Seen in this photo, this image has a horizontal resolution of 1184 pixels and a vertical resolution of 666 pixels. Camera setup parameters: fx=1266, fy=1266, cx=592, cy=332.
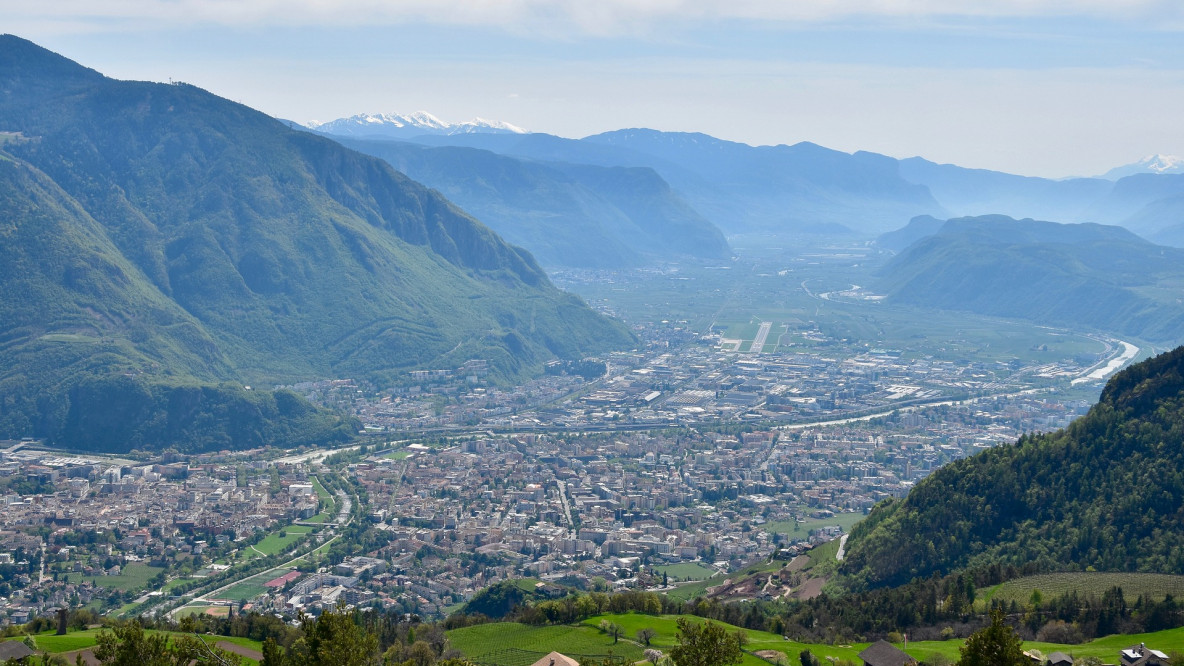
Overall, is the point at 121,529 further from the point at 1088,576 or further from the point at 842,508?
the point at 1088,576

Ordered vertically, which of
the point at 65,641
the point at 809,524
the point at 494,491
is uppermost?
the point at 65,641

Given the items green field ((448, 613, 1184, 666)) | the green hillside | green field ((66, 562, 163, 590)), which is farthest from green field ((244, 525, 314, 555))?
the green hillside

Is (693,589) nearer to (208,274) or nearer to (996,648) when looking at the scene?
(996,648)

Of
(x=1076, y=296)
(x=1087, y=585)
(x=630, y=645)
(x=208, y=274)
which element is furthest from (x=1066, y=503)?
(x=1076, y=296)

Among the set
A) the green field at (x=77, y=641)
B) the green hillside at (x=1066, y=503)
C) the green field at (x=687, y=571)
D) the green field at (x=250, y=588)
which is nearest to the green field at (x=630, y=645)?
the green field at (x=77, y=641)

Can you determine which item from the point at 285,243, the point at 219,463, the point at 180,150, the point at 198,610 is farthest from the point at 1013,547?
the point at 180,150

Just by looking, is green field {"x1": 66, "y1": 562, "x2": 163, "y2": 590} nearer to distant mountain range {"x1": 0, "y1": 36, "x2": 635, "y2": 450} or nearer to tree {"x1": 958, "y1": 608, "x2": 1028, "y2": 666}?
distant mountain range {"x1": 0, "y1": 36, "x2": 635, "y2": 450}
